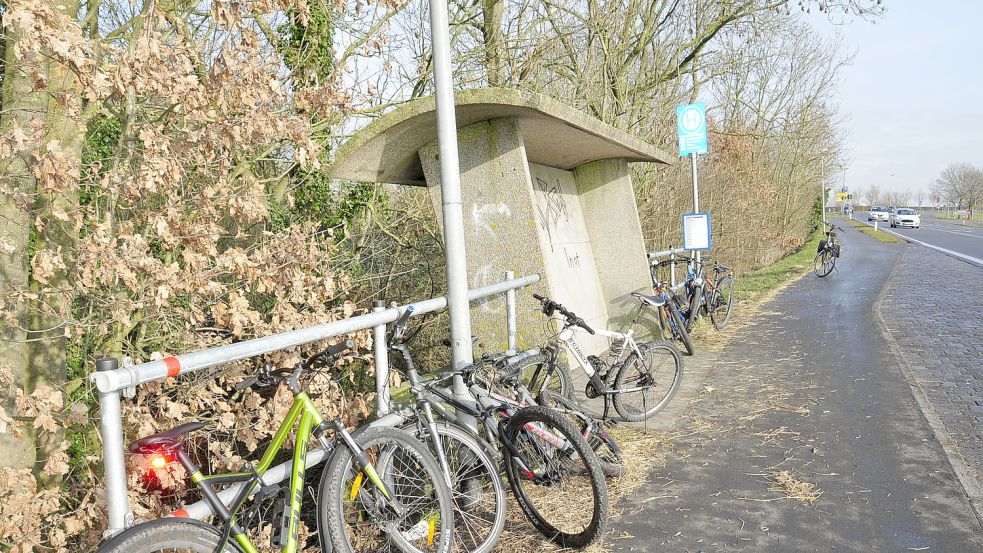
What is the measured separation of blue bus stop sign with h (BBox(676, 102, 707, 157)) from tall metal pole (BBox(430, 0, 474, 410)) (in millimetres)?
7039

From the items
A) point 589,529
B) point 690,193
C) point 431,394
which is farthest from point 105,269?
point 690,193

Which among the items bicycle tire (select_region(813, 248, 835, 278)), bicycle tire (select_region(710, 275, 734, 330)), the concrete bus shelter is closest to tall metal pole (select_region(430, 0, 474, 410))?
the concrete bus shelter

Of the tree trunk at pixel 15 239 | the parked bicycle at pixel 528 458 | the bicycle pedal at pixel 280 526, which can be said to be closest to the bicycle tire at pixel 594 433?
the parked bicycle at pixel 528 458

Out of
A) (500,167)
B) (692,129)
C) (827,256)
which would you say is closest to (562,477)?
(500,167)

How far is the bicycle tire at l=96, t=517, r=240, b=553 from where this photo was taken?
2014 mm

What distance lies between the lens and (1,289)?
12.8ft

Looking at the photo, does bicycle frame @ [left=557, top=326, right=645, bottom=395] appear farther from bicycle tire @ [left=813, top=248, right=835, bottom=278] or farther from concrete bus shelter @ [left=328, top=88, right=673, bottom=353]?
bicycle tire @ [left=813, top=248, right=835, bottom=278]

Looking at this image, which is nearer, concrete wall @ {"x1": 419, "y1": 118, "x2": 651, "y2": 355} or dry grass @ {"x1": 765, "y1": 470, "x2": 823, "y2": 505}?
dry grass @ {"x1": 765, "y1": 470, "x2": 823, "y2": 505}

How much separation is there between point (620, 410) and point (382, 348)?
2.73 metres

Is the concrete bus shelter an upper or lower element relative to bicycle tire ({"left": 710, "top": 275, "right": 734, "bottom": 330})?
upper

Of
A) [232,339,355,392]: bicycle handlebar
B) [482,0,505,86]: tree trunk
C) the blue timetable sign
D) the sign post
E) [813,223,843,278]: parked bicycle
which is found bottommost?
[813,223,843,278]: parked bicycle

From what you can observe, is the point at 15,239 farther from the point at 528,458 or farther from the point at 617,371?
the point at 617,371

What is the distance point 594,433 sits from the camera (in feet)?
13.1

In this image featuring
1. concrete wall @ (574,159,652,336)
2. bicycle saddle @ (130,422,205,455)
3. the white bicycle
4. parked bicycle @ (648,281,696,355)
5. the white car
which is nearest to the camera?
bicycle saddle @ (130,422,205,455)
